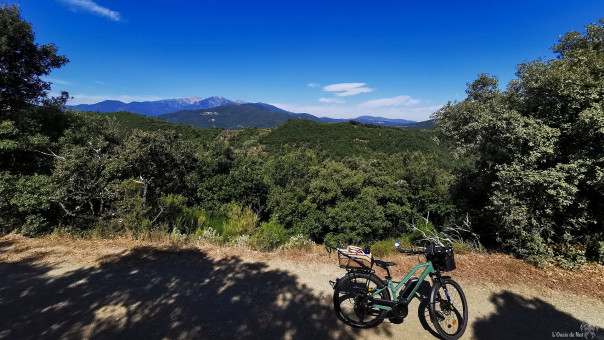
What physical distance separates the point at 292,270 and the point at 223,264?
Answer: 4.65ft

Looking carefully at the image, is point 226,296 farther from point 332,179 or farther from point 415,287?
point 332,179

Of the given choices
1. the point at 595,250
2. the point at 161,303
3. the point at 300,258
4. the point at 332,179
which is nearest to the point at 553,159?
the point at 595,250

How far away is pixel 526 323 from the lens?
10.7 ft

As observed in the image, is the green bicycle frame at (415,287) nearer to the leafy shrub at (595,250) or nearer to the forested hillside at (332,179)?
the forested hillside at (332,179)

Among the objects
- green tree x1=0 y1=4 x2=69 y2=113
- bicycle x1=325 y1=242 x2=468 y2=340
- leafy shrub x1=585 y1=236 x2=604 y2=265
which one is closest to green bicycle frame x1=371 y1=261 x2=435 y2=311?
bicycle x1=325 y1=242 x2=468 y2=340

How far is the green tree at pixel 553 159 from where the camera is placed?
5.07 m

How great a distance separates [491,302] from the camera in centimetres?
370

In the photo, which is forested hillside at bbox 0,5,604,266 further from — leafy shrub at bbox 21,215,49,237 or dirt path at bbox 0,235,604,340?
dirt path at bbox 0,235,604,340

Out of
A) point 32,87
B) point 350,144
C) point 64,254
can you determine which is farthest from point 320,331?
point 350,144

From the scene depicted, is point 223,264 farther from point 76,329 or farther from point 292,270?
point 76,329

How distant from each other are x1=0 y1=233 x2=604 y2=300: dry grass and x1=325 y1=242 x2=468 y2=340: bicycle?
51.2 inches

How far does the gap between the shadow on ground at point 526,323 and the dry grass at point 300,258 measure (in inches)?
21.3

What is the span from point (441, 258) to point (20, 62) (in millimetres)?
18533

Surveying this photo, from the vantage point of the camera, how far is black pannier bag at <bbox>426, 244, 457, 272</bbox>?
2978 millimetres
